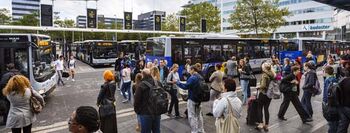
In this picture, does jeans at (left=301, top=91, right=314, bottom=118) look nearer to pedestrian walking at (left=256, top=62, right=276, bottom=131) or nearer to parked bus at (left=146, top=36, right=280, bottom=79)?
pedestrian walking at (left=256, top=62, right=276, bottom=131)

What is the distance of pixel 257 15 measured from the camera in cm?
3384

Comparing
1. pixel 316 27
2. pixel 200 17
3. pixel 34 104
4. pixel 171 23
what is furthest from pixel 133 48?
pixel 316 27

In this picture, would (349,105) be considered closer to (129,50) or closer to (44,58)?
(44,58)

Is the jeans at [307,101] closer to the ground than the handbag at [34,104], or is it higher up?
closer to the ground

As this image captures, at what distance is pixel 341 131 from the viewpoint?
5363 mm

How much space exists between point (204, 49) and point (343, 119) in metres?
11.1

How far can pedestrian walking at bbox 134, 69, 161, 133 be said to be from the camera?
16.5 feet

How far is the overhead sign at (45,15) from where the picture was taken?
82.0 feet

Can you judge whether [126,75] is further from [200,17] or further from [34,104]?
[200,17]

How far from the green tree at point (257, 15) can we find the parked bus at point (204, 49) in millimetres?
15044

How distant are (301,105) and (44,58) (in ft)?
28.9

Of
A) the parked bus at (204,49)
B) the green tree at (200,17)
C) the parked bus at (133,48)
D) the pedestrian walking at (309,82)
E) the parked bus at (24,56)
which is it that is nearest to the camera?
the pedestrian walking at (309,82)

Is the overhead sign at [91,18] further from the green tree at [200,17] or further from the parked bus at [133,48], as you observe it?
the green tree at [200,17]

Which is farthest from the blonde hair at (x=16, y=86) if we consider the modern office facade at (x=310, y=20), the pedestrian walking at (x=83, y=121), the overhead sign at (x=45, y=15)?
the modern office facade at (x=310, y=20)
